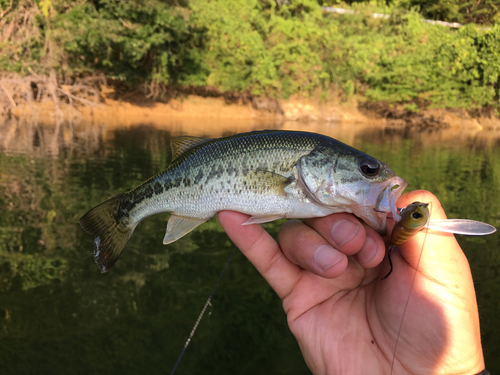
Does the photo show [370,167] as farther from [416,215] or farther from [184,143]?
[184,143]

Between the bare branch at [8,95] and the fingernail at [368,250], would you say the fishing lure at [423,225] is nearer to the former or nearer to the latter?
the fingernail at [368,250]

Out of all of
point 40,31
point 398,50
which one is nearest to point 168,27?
point 40,31

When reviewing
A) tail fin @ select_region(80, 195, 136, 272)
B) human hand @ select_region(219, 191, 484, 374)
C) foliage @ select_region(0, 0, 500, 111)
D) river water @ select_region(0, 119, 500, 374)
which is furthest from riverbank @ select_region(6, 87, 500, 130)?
human hand @ select_region(219, 191, 484, 374)

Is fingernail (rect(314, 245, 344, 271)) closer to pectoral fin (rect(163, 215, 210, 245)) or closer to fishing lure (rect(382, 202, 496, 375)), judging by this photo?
fishing lure (rect(382, 202, 496, 375))

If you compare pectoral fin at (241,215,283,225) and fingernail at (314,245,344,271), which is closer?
fingernail at (314,245,344,271)

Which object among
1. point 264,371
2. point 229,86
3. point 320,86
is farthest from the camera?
point 320,86

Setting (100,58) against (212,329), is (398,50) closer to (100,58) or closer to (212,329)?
(100,58)

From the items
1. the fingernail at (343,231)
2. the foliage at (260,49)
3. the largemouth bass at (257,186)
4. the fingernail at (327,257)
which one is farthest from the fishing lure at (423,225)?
the foliage at (260,49)
